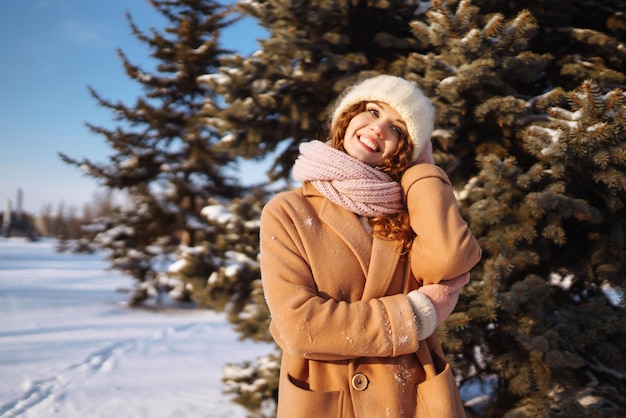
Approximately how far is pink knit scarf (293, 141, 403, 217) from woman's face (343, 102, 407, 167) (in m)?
0.07

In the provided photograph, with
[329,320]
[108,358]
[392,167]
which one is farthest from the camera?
[108,358]

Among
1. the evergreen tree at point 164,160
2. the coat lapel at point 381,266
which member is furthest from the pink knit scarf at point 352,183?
the evergreen tree at point 164,160

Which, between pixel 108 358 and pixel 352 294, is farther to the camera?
pixel 108 358

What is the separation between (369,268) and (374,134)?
499mm

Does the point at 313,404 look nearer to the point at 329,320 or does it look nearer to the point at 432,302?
the point at 329,320

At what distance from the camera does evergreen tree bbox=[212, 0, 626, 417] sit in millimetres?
2883

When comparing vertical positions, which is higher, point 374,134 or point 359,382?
point 374,134

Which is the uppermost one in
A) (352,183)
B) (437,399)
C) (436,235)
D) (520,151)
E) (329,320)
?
A: (520,151)

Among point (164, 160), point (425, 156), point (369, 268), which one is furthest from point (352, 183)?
point (164, 160)

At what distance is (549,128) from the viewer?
9.80 ft

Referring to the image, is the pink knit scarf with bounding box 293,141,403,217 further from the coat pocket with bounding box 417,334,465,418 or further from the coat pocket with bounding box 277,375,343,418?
the coat pocket with bounding box 277,375,343,418

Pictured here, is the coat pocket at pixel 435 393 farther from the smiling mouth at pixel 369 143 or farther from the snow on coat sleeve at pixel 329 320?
the smiling mouth at pixel 369 143

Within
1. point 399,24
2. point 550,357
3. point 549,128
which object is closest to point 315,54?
point 399,24

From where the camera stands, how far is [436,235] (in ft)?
4.92
